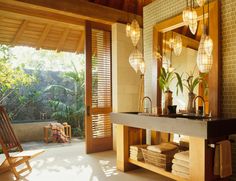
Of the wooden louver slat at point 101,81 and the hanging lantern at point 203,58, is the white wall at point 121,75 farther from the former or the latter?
the hanging lantern at point 203,58

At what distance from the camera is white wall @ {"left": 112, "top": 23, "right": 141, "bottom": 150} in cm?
486

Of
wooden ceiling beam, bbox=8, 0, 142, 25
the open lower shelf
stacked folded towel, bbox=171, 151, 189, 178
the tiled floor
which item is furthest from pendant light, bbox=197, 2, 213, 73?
wooden ceiling beam, bbox=8, 0, 142, 25

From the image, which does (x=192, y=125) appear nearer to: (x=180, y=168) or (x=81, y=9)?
(x=180, y=168)

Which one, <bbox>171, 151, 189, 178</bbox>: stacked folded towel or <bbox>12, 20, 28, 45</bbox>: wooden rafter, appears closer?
<bbox>171, 151, 189, 178</bbox>: stacked folded towel

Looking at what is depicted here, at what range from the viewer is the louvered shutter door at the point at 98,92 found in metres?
4.76

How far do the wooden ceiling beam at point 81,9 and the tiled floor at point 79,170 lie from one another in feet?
9.12

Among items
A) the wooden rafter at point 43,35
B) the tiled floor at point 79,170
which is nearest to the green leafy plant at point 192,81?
the tiled floor at point 79,170

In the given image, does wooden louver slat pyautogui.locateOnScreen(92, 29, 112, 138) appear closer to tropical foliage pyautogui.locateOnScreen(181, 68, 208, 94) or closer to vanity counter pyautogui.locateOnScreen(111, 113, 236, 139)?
vanity counter pyautogui.locateOnScreen(111, 113, 236, 139)

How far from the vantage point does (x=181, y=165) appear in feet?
8.85

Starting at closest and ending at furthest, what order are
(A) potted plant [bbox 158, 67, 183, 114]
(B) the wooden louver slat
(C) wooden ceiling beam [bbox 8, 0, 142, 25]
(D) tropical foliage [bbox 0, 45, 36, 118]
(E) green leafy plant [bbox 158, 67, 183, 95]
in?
(A) potted plant [bbox 158, 67, 183, 114], (E) green leafy plant [bbox 158, 67, 183, 95], (C) wooden ceiling beam [bbox 8, 0, 142, 25], (B) the wooden louver slat, (D) tropical foliage [bbox 0, 45, 36, 118]

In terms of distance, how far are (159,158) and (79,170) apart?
4.41 ft

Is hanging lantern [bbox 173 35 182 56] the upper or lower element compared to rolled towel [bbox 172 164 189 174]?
upper

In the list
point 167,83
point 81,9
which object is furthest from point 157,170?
point 81,9

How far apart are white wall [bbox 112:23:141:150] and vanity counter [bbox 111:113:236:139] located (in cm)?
174
